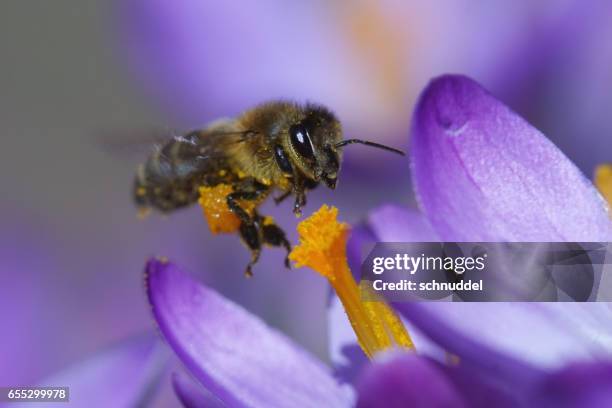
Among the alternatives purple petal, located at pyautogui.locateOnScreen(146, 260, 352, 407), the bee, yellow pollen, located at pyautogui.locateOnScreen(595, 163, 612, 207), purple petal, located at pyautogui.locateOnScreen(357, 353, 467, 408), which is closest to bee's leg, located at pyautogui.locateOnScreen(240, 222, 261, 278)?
the bee

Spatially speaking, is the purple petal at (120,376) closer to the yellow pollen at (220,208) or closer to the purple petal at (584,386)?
the yellow pollen at (220,208)

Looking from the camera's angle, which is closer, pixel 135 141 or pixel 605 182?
pixel 605 182

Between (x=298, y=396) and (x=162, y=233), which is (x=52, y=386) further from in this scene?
(x=162, y=233)

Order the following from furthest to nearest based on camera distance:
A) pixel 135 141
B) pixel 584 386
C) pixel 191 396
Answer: pixel 135 141
pixel 191 396
pixel 584 386

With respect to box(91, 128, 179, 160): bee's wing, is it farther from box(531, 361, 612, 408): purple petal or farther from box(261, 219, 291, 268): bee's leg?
box(531, 361, 612, 408): purple petal

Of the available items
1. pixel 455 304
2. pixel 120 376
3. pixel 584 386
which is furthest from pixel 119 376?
pixel 584 386

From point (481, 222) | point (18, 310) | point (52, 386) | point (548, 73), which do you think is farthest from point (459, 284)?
point (548, 73)

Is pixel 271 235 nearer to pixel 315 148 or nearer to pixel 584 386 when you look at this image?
pixel 315 148
